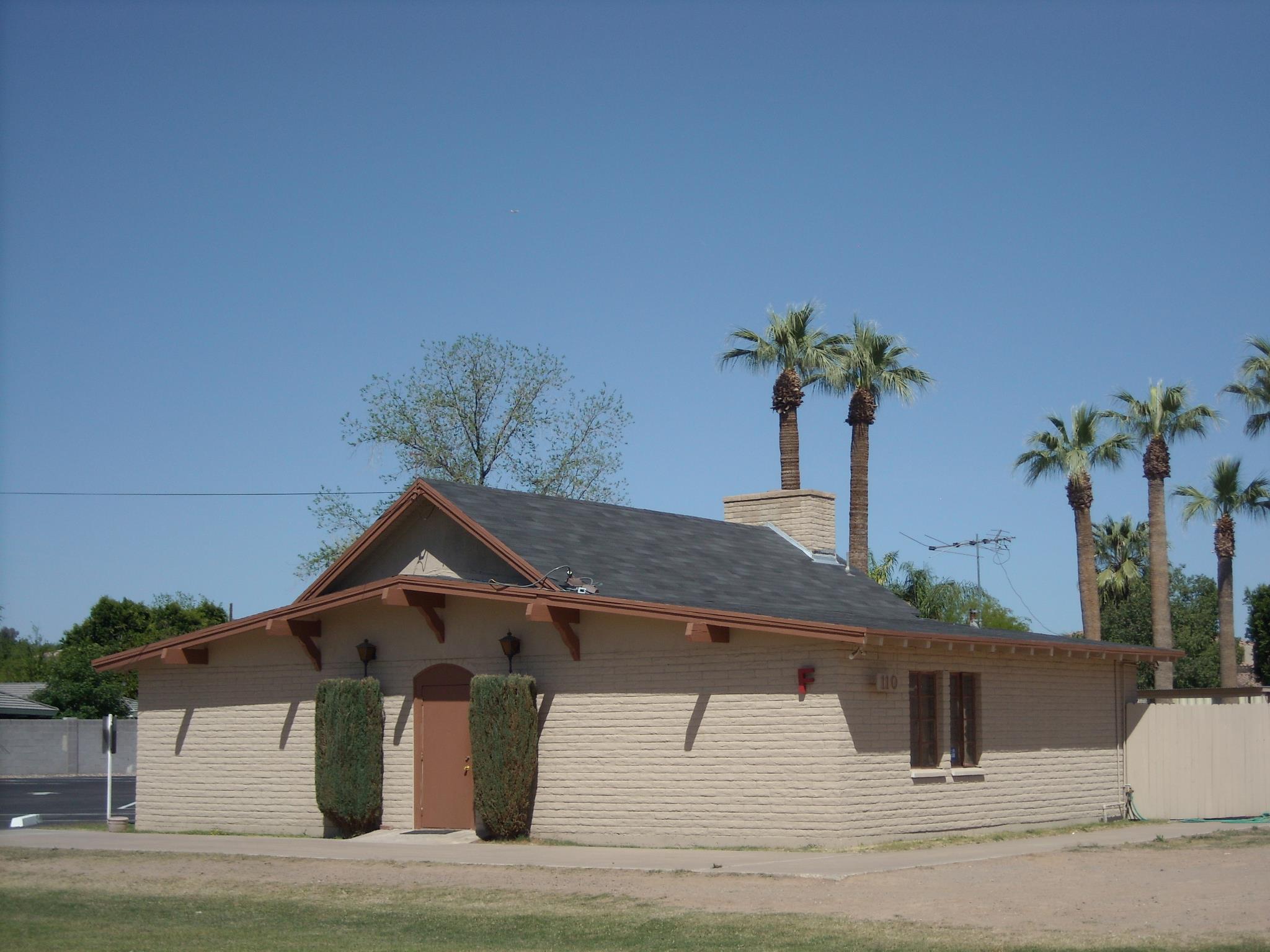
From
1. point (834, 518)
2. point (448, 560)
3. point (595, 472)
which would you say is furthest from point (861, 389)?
point (448, 560)

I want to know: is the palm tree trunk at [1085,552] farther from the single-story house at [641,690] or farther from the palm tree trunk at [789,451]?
the single-story house at [641,690]

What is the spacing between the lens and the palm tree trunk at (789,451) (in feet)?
128

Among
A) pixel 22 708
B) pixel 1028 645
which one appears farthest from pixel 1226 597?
pixel 22 708

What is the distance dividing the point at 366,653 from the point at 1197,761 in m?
12.5

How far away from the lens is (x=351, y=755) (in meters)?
20.1

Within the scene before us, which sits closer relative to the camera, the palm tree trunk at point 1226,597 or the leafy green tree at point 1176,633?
the palm tree trunk at point 1226,597

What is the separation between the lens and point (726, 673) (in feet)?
57.3

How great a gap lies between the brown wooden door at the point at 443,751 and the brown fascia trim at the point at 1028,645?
19.9 feet

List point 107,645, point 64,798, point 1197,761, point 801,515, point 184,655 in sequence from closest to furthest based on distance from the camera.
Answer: point 1197,761 → point 184,655 → point 801,515 → point 64,798 → point 107,645

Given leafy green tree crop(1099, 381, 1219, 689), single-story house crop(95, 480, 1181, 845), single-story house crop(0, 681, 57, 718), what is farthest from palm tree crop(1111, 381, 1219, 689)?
single-story house crop(0, 681, 57, 718)

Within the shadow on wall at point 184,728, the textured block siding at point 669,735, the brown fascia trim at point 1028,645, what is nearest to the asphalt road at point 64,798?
the shadow on wall at point 184,728

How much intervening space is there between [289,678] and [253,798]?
1.91 meters

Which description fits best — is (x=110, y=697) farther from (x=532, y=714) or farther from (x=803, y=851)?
(x=803, y=851)

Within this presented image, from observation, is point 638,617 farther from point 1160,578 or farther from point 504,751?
point 1160,578
